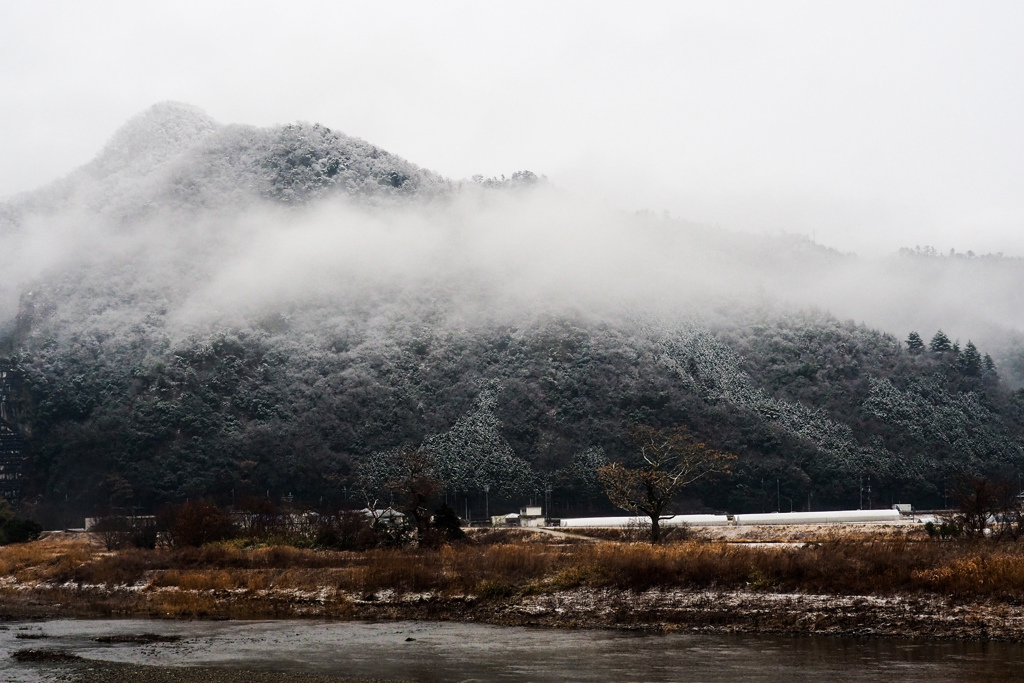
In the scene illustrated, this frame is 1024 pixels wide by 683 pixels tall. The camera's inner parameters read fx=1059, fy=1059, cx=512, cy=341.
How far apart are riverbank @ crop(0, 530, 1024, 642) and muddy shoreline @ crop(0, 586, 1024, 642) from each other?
0.23 feet

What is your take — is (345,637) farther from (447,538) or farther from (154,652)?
(447,538)

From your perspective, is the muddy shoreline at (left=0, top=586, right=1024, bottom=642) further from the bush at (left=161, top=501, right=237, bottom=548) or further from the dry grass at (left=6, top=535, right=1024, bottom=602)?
the bush at (left=161, top=501, right=237, bottom=548)

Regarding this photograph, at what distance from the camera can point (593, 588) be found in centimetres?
4903

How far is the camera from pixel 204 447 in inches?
7313

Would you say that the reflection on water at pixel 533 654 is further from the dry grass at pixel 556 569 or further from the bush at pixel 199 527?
the bush at pixel 199 527

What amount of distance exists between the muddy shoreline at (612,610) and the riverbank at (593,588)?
69 millimetres

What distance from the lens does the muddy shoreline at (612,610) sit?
3975cm

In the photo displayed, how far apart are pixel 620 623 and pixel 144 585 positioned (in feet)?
102

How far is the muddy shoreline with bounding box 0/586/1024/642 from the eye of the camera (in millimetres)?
39753

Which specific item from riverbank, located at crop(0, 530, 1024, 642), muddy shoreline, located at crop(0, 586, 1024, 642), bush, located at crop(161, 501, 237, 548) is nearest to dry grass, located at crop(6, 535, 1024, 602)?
riverbank, located at crop(0, 530, 1024, 642)

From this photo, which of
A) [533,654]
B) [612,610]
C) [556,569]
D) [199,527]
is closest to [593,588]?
[612,610]

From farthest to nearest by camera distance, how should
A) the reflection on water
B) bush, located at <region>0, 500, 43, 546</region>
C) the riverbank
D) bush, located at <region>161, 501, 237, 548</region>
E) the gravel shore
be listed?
bush, located at <region>0, 500, 43, 546</region> < bush, located at <region>161, 501, 237, 548</region> < the riverbank < the gravel shore < the reflection on water

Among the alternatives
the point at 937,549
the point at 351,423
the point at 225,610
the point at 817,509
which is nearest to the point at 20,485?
the point at 351,423

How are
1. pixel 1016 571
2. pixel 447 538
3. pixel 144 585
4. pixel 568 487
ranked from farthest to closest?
pixel 568 487
pixel 447 538
pixel 144 585
pixel 1016 571
